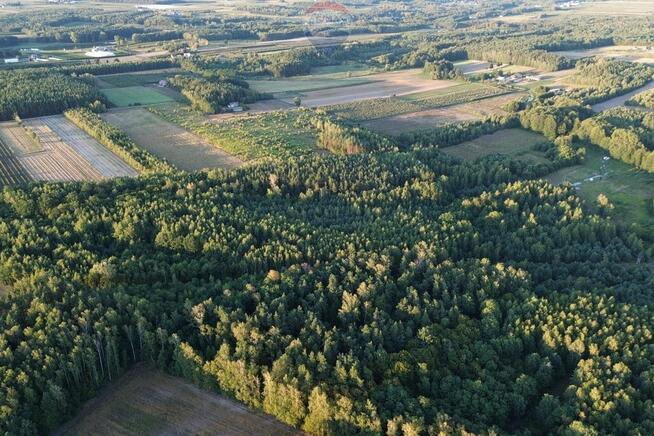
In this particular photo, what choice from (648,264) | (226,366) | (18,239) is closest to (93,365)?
(226,366)

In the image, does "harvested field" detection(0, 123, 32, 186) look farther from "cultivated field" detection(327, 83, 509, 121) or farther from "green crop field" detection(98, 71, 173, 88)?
"cultivated field" detection(327, 83, 509, 121)

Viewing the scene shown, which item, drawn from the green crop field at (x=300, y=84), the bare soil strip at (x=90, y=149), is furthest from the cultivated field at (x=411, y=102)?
the bare soil strip at (x=90, y=149)

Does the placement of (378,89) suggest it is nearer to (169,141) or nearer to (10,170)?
(169,141)

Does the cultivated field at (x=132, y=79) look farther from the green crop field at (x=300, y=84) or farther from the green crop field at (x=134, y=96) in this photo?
the green crop field at (x=300, y=84)

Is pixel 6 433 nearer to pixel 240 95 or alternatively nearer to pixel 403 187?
A: pixel 403 187

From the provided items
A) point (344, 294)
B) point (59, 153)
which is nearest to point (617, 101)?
Answer: point (344, 294)

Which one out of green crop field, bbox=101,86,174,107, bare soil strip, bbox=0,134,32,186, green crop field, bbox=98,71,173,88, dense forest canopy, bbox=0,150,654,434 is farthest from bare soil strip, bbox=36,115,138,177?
green crop field, bbox=98,71,173,88
